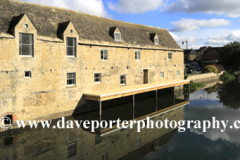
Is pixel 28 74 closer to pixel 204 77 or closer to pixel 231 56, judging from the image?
pixel 204 77

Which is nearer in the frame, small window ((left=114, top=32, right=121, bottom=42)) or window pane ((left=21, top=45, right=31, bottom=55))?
window pane ((left=21, top=45, right=31, bottom=55))

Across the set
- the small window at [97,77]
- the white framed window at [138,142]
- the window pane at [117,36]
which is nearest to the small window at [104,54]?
the small window at [97,77]

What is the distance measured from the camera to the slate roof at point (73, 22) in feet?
48.3

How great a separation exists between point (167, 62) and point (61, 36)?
1598 centimetres

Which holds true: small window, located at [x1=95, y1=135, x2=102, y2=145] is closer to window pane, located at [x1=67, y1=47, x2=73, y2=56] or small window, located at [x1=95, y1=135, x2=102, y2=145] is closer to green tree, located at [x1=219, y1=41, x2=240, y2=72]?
window pane, located at [x1=67, y1=47, x2=73, y2=56]

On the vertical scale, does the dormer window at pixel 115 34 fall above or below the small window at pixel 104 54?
above

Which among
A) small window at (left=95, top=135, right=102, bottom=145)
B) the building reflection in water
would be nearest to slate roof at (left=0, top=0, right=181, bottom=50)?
the building reflection in water

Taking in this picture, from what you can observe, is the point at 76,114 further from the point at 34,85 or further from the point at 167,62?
the point at 167,62

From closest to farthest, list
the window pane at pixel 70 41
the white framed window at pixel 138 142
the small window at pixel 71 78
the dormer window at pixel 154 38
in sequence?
the white framed window at pixel 138 142 < the window pane at pixel 70 41 < the small window at pixel 71 78 < the dormer window at pixel 154 38

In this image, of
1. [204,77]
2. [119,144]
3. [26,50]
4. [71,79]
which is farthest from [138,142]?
[204,77]

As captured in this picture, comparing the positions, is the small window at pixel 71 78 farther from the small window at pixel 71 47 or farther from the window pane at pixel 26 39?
the window pane at pixel 26 39

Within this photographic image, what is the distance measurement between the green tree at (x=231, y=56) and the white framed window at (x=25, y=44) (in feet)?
166

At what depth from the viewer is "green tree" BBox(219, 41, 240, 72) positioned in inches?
1966

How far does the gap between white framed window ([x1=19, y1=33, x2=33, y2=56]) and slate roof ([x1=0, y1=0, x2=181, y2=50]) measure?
979 mm
